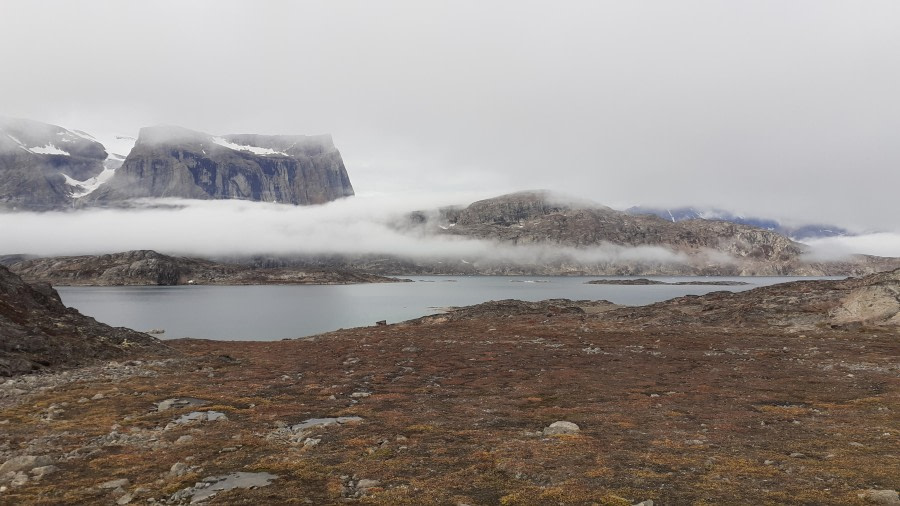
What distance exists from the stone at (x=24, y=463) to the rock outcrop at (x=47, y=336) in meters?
22.7

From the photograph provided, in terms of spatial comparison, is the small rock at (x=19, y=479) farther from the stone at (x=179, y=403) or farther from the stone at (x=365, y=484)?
the stone at (x=179, y=403)

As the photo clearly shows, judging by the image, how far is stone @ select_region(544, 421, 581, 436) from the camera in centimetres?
2012

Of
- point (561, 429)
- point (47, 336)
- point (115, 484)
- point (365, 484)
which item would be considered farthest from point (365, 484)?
point (47, 336)

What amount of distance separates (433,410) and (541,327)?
64128mm

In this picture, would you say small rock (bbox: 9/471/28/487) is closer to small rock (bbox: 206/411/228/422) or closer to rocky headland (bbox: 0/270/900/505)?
rocky headland (bbox: 0/270/900/505)

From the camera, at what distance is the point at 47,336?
40344mm

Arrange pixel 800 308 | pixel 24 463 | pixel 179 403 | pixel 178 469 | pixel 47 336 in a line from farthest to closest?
1. pixel 800 308
2. pixel 47 336
3. pixel 179 403
4. pixel 24 463
5. pixel 178 469

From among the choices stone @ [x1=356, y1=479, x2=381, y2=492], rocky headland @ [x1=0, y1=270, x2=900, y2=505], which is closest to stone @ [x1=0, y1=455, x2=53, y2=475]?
rocky headland @ [x1=0, y1=270, x2=900, y2=505]

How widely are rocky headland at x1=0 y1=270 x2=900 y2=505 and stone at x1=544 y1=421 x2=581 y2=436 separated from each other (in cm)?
8

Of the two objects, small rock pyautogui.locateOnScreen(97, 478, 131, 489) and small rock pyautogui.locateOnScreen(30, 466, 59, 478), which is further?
small rock pyautogui.locateOnScreen(30, 466, 59, 478)

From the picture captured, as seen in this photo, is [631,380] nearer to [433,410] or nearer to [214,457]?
[433,410]

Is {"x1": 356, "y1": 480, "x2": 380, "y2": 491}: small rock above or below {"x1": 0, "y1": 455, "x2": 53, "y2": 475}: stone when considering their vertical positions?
above

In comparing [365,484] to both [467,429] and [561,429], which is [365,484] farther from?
[561,429]

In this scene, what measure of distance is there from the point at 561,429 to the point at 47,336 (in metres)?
44.2
